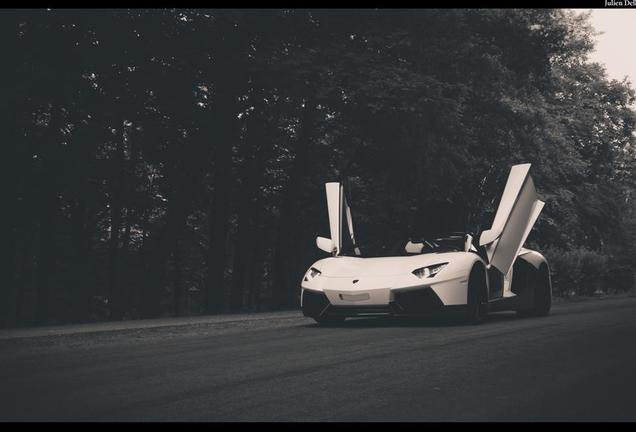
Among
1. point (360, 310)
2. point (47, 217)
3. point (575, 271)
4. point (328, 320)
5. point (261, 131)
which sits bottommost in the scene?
point (328, 320)

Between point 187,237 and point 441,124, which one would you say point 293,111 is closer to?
point 441,124

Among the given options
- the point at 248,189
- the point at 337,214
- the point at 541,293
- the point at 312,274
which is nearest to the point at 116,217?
the point at 248,189

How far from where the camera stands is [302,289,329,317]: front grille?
12.9m

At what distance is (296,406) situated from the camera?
5.96m

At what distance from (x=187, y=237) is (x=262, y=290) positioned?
11015mm

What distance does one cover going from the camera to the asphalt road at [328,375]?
5.81m

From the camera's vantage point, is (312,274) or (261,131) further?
(261,131)

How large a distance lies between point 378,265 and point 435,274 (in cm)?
83

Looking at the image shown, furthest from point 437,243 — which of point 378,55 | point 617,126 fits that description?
point 617,126

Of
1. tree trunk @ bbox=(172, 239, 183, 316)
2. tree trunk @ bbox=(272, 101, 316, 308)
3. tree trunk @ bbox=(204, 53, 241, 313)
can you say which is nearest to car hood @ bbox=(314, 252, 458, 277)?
tree trunk @ bbox=(204, 53, 241, 313)

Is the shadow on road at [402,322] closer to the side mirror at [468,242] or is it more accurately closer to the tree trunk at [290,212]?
the side mirror at [468,242]

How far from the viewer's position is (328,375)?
24.3 ft

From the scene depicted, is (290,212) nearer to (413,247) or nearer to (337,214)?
(337,214)

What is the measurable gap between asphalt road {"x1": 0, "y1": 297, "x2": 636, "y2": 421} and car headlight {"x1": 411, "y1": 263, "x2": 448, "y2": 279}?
81cm
